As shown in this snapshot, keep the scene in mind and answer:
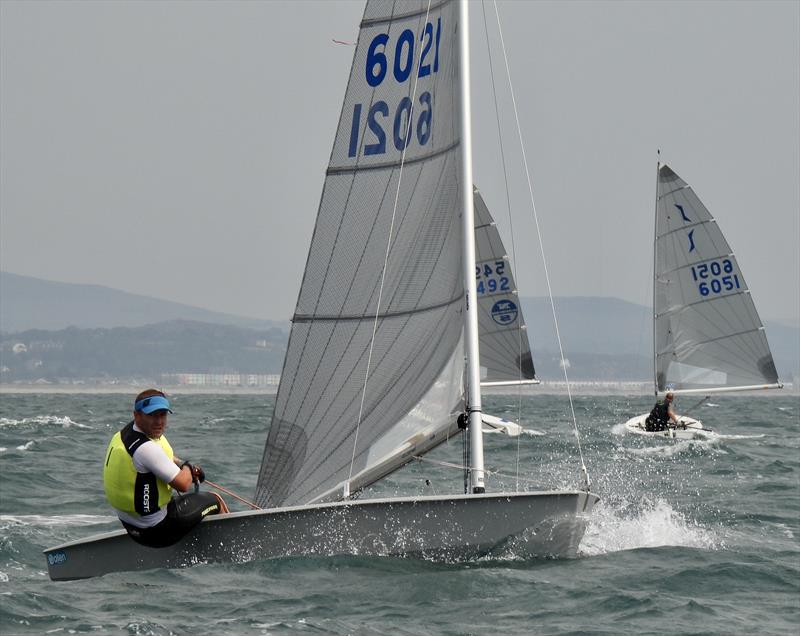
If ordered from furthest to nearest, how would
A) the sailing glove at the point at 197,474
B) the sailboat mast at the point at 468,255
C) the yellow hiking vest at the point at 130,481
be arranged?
1. the sailboat mast at the point at 468,255
2. the sailing glove at the point at 197,474
3. the yellow hiking vest at the point at 130,481

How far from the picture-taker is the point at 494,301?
91.8 ft

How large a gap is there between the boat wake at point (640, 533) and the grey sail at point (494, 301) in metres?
13.8

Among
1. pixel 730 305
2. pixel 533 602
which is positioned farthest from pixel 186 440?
pixel 533 602

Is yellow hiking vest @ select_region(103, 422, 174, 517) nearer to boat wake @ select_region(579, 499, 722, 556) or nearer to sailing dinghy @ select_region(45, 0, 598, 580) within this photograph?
sailing dinghy @ select_region(45, 0, 598, 580)

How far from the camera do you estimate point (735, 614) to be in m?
9.38

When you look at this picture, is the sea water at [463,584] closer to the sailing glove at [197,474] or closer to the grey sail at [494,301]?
→ the sailing glove at [197,474]

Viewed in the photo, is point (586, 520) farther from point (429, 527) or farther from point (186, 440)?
point (186, 440)

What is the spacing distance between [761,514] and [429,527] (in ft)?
20.4

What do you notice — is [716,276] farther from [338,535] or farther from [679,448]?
[338,535]

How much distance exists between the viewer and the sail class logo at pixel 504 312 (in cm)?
2778

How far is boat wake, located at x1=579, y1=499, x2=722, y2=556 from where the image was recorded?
39.0 ft

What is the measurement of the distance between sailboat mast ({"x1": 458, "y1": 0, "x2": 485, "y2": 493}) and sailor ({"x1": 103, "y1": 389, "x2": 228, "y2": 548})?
2.25 m

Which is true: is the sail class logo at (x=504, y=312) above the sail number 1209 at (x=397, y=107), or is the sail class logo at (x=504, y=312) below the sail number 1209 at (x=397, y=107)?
below

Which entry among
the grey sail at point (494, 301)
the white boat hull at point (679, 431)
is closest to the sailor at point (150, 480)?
the grey sail at point (494, 301)
